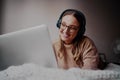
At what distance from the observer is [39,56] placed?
Result: 1027 mm

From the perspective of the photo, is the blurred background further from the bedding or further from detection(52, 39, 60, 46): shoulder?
the bedding

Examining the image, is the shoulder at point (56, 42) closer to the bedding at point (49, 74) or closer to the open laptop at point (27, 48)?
the open laptop at point (27, 48)

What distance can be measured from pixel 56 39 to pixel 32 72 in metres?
0.19

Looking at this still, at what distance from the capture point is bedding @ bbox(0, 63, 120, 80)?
Answer: 93 centimetres

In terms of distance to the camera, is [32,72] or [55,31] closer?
[32,72]

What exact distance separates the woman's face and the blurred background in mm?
31

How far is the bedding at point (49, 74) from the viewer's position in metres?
0.93

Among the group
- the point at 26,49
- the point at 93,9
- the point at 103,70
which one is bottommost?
the point at 103,70

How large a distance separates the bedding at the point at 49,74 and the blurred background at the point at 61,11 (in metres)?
0.14

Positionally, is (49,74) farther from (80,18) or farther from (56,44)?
(80,18)

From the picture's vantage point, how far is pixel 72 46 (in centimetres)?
106

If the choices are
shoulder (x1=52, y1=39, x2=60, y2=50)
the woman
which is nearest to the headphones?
the woman

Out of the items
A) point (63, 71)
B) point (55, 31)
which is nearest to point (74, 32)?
point (55, 31)

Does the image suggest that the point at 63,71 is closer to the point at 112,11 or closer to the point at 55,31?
the point at 55,31
